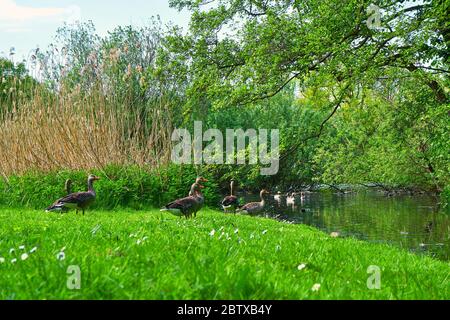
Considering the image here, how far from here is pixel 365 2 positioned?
51.1 feet

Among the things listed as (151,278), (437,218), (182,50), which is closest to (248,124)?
(182,50)

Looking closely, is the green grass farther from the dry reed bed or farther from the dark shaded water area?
the dry reed bed

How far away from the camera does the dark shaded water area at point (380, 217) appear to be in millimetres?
15945

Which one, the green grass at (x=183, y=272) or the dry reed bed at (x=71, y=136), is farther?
the dry reed bed at (x=71, y=136)

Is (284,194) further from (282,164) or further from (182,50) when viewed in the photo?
(182,50)

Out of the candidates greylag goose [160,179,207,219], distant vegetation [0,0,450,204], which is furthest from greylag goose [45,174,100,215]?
distant vegetation [0,0,450,204]

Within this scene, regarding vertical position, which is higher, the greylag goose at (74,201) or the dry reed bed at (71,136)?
the dry reed bed at (71,136)

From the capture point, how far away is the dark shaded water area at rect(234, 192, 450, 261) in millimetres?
15945

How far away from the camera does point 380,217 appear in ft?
71.5

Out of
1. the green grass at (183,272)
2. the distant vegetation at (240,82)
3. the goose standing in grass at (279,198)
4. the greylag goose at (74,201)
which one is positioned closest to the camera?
the green grass at (183,272)

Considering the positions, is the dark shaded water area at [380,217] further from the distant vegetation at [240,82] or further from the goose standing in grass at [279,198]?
the distant vegetation at [240,82]

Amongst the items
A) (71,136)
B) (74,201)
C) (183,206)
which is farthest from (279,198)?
(74,201)

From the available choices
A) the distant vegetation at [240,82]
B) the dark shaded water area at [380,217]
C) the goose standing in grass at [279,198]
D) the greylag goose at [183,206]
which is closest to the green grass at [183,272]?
the greylag goose at [183,206]
